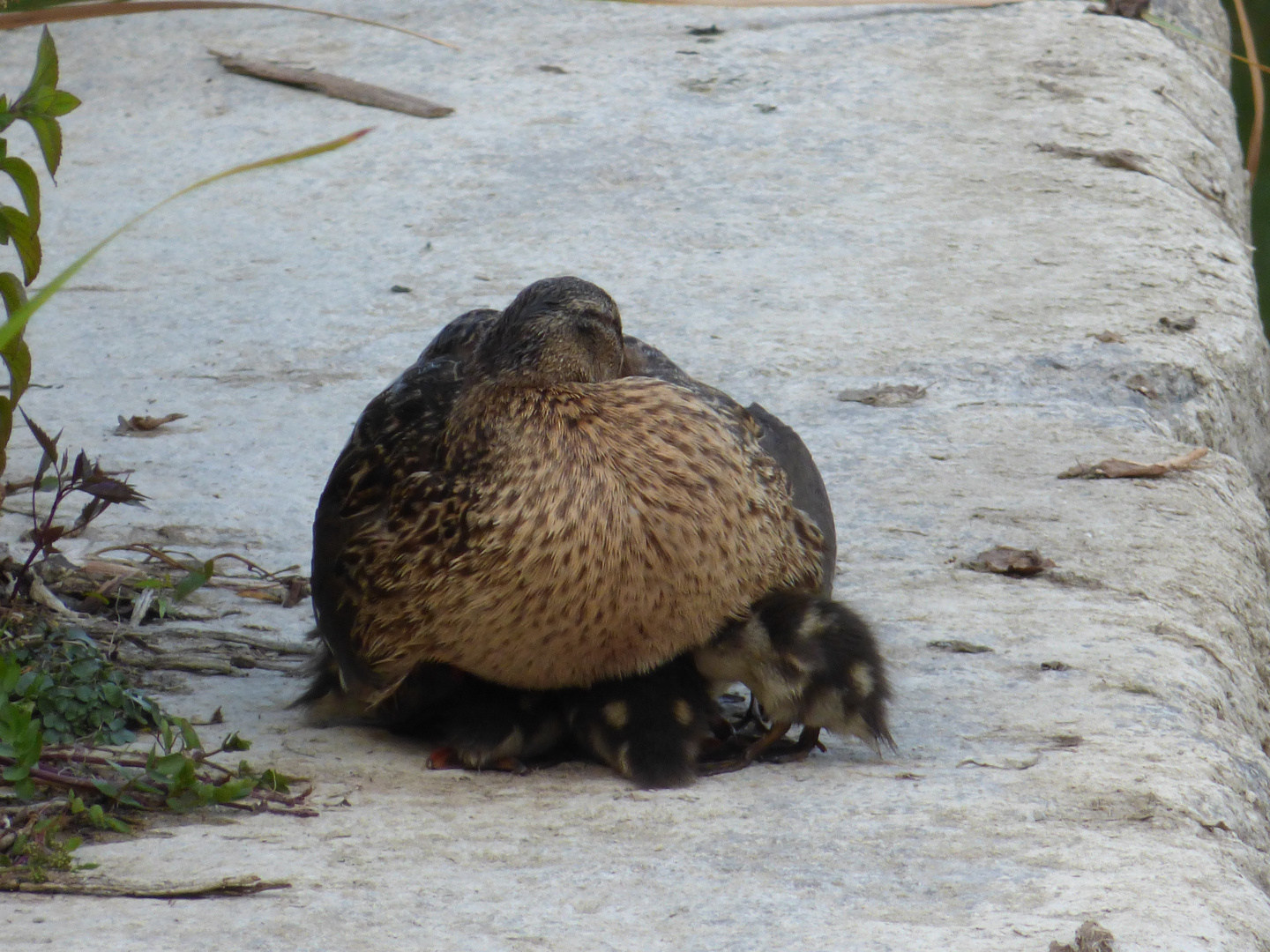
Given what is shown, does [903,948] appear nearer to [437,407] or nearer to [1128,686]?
[1128,686]

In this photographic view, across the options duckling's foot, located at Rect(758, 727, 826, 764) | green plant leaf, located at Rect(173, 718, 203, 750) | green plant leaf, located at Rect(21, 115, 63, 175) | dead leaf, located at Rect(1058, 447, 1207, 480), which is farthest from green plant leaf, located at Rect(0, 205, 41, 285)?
dead leaf, located at Rect(1058, 447, 1207, 480)

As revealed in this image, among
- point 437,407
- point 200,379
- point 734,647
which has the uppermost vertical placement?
point 437,407

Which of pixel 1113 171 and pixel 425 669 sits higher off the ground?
pixel 1113 171

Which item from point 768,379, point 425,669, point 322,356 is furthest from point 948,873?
point 322,356

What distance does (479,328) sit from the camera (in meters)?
4.21

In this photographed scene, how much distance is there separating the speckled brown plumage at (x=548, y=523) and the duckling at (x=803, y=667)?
0.07 meters

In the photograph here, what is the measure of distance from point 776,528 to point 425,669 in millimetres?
849

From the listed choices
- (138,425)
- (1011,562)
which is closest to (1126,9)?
(1011,562)

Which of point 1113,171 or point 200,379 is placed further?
point 1113,171

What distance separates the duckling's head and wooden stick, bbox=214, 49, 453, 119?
469cm

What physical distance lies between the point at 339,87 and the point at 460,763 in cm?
569

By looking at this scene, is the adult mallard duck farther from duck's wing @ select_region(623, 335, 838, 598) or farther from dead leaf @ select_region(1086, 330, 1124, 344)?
dead leaf @ select_region(1086, 330, 1124, 344)

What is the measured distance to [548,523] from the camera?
330cm

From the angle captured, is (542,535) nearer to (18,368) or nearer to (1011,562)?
(18,368)
